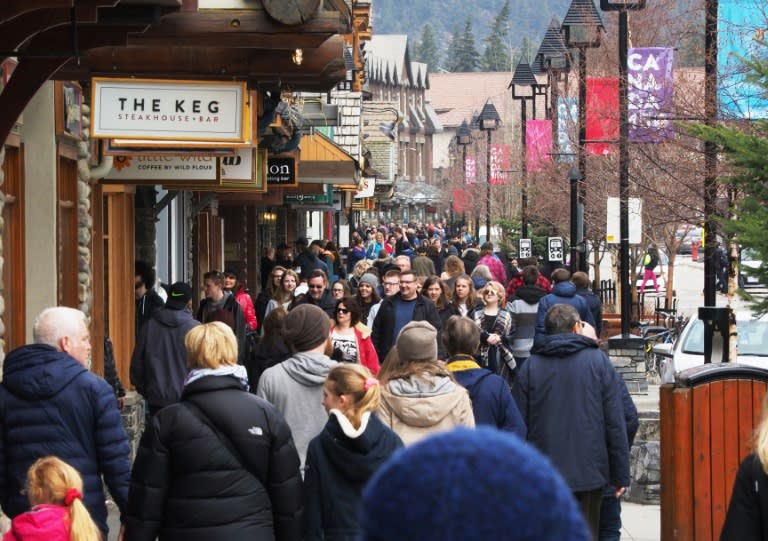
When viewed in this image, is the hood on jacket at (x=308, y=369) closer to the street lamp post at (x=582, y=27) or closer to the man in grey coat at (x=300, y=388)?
the man in grey coat at (x=300, y=388)

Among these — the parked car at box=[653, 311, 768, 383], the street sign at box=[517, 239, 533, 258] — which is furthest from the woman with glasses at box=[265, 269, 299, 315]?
the street sign at box=[517, 239, 533, 258]

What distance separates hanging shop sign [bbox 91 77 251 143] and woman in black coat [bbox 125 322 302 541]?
12.3ft

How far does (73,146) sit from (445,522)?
9.34m

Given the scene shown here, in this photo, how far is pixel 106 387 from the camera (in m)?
5.99

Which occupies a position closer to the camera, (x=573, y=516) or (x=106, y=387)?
(x=573, y=516)

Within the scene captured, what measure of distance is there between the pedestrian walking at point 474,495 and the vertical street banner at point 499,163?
43381 mm

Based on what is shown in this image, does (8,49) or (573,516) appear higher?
(8,49)

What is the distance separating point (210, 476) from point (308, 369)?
1.42m

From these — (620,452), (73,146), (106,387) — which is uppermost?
(73,146)

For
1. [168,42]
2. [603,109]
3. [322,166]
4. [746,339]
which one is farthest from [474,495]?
[322,166]

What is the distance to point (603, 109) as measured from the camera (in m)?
21.1

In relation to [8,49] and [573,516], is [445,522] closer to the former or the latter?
[573,516]

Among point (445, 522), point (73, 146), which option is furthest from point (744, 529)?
point (73, 146)

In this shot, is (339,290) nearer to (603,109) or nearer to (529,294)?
(529,294)
